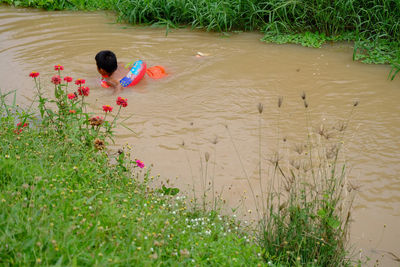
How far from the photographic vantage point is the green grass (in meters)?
7.30

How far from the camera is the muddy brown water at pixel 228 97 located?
4.25 m

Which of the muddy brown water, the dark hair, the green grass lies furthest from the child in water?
the green grass

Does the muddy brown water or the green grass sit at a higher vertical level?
the green grass

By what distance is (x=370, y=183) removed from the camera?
13.7 feet

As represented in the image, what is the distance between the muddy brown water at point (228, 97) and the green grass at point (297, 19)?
26 cm

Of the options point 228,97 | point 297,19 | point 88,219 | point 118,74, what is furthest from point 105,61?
point 297,19

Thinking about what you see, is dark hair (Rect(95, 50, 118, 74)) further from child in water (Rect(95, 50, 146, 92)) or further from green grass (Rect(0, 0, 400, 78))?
green grass (Rect(0, 0, 400, 78))

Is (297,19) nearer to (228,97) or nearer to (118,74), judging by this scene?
(228,97)

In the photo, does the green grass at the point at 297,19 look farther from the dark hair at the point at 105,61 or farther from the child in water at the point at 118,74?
the dark hair at the point at 105,61

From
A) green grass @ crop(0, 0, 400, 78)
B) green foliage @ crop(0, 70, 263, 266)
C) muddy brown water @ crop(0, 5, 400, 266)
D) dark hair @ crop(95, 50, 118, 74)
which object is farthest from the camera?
green grass @ crop(0, 0, 400, 78)

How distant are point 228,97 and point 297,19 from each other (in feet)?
10.2

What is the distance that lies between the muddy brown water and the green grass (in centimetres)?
26

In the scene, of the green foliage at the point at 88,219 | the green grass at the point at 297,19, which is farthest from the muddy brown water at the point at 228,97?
the green foliage at the point at 88,219

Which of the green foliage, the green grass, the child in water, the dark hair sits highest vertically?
the green grass
